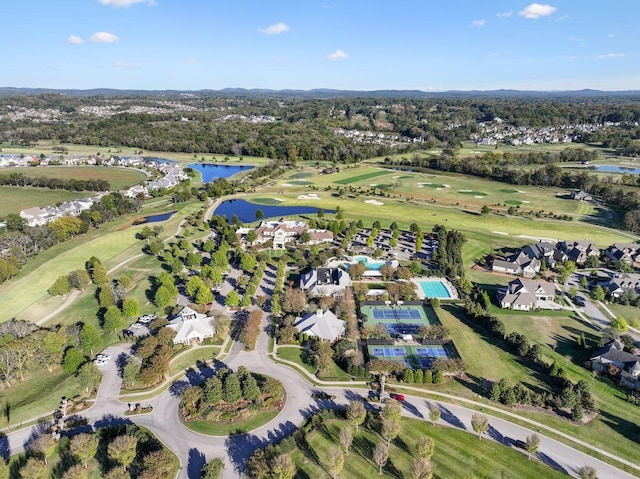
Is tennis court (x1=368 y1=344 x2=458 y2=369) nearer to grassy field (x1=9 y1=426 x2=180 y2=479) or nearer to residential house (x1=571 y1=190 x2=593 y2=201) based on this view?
grassy field (x1=9 y1=426 x2=180 y2=479)

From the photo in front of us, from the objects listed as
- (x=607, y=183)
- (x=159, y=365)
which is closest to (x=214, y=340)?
(x=159, y=365)

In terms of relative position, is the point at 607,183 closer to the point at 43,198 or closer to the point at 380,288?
the point at 380,288

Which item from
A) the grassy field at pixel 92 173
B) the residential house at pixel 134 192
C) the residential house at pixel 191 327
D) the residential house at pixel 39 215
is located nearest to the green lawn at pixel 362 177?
the residential house at pixel 134 192

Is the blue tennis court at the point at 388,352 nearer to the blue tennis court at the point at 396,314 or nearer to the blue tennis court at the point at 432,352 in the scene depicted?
the blue tennis court at the point at 432,352

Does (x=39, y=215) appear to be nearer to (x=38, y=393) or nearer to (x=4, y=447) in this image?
(x=38, y=393)

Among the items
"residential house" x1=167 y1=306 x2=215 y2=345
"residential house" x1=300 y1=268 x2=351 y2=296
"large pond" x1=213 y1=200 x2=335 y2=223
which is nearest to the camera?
"residential house" x1=167 y1=306 x2=215 y2=345

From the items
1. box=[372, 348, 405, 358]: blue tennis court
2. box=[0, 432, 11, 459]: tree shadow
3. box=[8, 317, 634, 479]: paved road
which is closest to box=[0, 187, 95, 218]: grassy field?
box=[0, 432, 11, 459]: tree shadow
